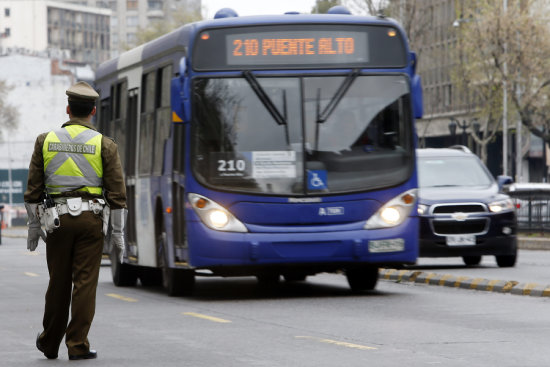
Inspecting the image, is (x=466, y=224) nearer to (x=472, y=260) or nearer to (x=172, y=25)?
(x=472, y=260)

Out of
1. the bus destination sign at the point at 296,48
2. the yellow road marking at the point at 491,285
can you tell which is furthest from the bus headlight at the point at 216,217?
the yellow road marking at the point at 491,285

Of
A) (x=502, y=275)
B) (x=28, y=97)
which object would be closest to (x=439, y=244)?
(x=502, y=275)

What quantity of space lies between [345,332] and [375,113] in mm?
4758

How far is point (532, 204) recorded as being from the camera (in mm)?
35406

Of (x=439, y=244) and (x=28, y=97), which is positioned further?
(x=28, y=97)

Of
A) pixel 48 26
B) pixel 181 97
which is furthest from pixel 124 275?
pixel 48 26

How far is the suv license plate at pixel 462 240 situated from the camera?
22750 millimetres

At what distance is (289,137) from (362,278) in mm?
2457

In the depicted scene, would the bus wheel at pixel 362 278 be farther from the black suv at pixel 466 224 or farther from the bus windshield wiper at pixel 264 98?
the black suv at pixel 466 224

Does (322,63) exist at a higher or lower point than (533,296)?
higher

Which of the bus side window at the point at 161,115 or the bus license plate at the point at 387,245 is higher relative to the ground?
the bus side window at the point at 161,115

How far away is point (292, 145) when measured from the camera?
53.5 ft

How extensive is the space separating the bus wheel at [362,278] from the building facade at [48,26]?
15623 centimetres

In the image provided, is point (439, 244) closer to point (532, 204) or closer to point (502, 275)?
point (502, 275)
